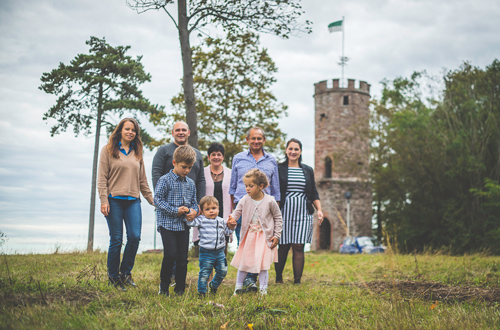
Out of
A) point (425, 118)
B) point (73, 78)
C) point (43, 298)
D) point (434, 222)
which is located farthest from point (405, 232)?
point (43, 298)

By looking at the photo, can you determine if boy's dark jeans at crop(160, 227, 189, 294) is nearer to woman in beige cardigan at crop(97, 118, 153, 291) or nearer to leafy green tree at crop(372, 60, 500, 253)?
woman in beige cardigan at crop(97, 118, 153, 291)

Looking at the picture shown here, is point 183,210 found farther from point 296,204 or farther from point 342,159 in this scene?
point 342,159

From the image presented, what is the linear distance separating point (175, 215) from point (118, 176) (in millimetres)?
1087

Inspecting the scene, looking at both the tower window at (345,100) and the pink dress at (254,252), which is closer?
the pink dress at (254,252)

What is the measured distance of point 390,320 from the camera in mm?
3914

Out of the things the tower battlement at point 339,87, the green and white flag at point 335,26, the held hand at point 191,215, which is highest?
the green and white flag at point 335,26

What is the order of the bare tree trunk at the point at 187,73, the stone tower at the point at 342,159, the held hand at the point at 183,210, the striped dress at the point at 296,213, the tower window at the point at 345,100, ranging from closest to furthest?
the held hand at the point at 183,210 < the striped dress at the point at 296,213 < the bare tree trunk at the point at 187,73 < the stone tower at the point at 342,159 < the tower window at the point at 345,100

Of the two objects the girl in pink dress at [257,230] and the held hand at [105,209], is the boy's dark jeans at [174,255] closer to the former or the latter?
the girl in pink dress at [257,230]

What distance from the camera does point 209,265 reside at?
5.26 metres

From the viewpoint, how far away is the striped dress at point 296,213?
680 cm

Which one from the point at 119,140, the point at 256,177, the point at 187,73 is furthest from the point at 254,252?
the point at 187,73

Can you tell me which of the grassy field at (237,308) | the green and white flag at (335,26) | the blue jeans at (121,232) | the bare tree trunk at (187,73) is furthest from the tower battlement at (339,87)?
the blue jeans at (121,232)

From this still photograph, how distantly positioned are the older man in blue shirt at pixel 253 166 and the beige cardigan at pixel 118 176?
1.25 metres

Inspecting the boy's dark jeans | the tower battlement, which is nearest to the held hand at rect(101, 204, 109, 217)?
the boy's dark jeans
